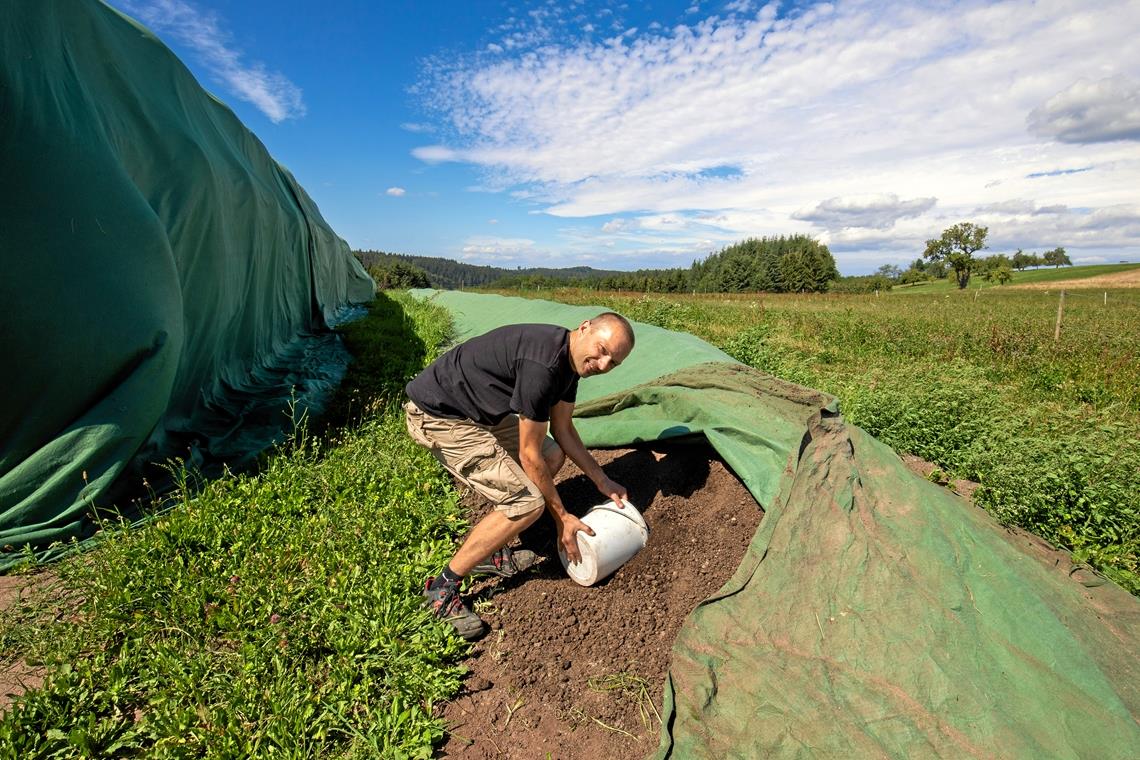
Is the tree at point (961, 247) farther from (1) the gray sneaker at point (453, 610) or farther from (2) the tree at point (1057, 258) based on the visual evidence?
(1) the gray sneaker at point (453, 610)

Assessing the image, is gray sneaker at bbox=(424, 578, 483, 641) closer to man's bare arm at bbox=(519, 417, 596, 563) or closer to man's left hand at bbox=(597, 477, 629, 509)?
man's bare arm at bbox=(519, 417, 596, 563)


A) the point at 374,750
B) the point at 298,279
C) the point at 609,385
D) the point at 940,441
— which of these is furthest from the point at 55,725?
the point at 298,279

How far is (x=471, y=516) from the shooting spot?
10.6ft

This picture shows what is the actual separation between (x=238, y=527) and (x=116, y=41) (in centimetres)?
352

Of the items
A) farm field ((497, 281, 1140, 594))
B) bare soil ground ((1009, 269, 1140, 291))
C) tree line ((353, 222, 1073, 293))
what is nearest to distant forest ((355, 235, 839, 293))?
tree line ((353, 222, 1073, 293))

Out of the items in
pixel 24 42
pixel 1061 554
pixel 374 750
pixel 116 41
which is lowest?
pixel 374 750

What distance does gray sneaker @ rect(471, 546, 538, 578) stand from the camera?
2693 millimetres

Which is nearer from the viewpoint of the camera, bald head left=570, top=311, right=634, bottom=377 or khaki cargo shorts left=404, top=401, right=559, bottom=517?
bald head left=570, top=311, right=634, bottom=377

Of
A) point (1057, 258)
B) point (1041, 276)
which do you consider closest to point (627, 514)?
point (1041, 276)

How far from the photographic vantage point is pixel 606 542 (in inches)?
98.3

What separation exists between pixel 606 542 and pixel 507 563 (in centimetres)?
56

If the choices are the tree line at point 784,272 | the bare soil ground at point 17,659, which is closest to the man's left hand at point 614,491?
the bare soil ground at point 17,659

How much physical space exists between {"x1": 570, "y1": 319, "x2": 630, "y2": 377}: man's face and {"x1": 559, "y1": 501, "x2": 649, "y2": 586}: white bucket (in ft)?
2.57

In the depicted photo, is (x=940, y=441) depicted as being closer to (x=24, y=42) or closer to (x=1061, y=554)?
(x=1061, y=554)
